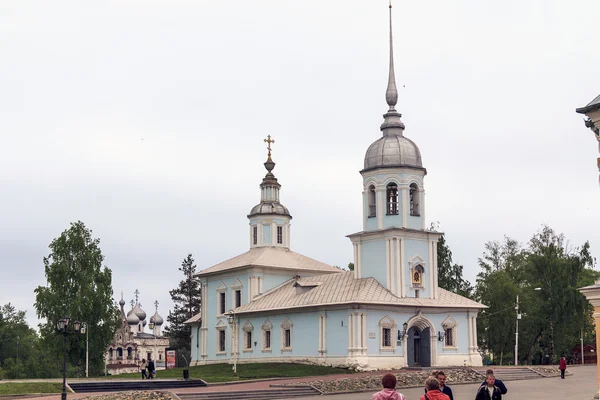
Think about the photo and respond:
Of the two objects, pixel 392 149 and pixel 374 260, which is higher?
pixel 392 149

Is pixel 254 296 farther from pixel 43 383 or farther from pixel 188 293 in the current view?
pixel 188 293

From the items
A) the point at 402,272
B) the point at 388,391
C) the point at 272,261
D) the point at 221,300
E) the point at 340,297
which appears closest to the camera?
the point at 388,391

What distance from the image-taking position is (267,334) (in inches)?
A: 2015

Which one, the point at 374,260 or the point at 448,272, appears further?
the point at 448,272

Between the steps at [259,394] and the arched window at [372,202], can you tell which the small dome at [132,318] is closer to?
the arched window at [372,202]

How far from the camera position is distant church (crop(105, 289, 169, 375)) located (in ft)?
334

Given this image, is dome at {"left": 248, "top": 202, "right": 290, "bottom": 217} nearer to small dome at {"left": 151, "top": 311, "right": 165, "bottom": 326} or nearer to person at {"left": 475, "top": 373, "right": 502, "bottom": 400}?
person at {"left": 475, "top": 373, "right": 502, "bottom": 400}

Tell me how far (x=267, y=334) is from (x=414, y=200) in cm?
1138

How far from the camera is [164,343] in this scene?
105562mm

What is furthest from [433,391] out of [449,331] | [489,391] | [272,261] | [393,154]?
[272,261]

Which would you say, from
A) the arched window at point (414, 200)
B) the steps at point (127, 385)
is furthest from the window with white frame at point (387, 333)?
the steps at point (127, 385)

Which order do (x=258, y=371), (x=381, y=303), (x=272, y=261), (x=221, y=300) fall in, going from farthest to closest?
(x=221, y=300) → (x=272, y=261) → (x=381, y=303) → (x=258, y=371)

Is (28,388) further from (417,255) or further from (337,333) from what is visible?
(417,255)

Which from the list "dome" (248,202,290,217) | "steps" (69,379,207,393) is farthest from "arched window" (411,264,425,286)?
"steps" (69,379,207,393)
